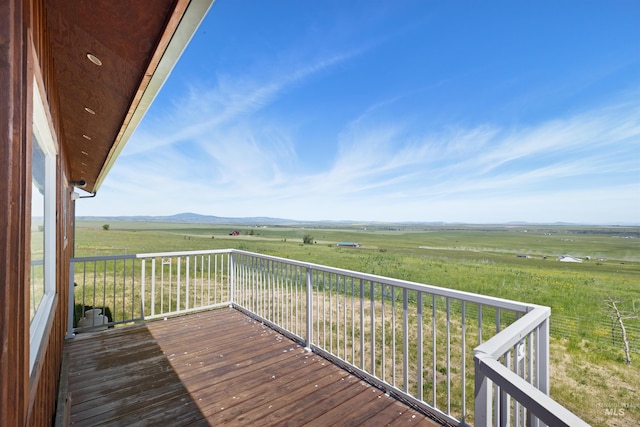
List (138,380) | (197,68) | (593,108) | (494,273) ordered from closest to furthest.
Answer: (138,380)
(197,68)
(593,108)
(494,273)

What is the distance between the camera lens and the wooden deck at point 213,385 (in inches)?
79.2

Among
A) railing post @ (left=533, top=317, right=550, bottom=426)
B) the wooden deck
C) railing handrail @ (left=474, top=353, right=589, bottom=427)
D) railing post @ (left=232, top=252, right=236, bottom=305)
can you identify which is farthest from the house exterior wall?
Result: railing post @ (left=232, top=252, right=236, bottom=305)

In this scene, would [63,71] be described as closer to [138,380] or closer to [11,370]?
[11,370]

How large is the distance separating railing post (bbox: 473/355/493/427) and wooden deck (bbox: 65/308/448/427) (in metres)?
1.32

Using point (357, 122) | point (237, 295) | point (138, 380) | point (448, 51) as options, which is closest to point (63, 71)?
point (138, 380)

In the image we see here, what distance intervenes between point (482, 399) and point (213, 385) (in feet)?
7.34

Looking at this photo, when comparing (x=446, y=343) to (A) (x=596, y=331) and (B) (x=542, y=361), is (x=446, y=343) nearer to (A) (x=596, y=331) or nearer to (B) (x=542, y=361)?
(B) (x=542, y=361)

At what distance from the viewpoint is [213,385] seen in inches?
94.0

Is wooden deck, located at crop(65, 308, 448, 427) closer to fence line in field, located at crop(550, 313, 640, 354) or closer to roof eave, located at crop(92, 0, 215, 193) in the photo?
roof eave, located at crop(92, 0, 215, 193)

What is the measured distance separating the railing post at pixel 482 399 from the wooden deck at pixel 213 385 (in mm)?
1317

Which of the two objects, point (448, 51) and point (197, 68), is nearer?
point (197, 68)

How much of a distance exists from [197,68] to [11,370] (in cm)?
1262

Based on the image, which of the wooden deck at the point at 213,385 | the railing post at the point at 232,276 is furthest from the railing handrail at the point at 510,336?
the railing post at the point at 232,276

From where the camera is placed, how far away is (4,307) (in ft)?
2.08
